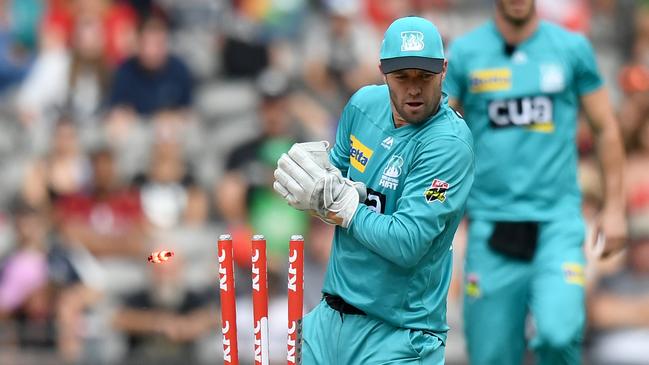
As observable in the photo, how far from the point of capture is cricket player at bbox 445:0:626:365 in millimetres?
7562

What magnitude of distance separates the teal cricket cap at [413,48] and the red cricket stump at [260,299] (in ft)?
3.03

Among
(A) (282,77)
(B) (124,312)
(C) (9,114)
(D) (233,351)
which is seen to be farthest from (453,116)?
(C) (9,114)

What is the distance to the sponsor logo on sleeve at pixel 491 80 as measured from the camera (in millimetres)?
7738

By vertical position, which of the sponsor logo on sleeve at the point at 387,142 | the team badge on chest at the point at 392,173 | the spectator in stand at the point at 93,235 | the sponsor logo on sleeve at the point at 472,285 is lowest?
the spectator in stand at the point at 93,235

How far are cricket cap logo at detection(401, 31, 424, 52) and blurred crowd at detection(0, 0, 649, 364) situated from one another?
6.09 m

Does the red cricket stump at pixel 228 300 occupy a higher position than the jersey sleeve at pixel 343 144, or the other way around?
the jersey sleeve at pixel 343 144

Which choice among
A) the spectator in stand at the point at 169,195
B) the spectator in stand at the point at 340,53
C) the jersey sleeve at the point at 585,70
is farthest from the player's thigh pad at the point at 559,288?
the spectator in stand at the point at 340,53

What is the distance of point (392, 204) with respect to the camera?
18.5ft

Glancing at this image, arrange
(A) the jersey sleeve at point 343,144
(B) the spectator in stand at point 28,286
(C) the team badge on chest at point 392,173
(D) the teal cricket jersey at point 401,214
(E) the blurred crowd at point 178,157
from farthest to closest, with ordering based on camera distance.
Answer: (E) the blurred crowd at point 178,157 → (B) the spectator in stand at point 28,286 → (A) the jersey sleeve at point 343,144 → (C) the team badge on chest at point 392,173 → (D) the teal cricket jersey at point 401,214

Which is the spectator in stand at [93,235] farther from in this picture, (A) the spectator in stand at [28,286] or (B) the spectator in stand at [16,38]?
(B) the spectator in stand at [16,38]

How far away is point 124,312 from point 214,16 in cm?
380

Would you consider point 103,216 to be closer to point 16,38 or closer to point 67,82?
point 67,82

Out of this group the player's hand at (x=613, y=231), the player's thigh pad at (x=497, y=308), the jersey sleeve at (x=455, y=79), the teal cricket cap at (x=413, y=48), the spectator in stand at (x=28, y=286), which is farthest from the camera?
the spectator in stand at (x=28, y=286)

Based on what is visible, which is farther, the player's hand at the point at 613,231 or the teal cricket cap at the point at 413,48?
the player's hand at the point at 613,231
